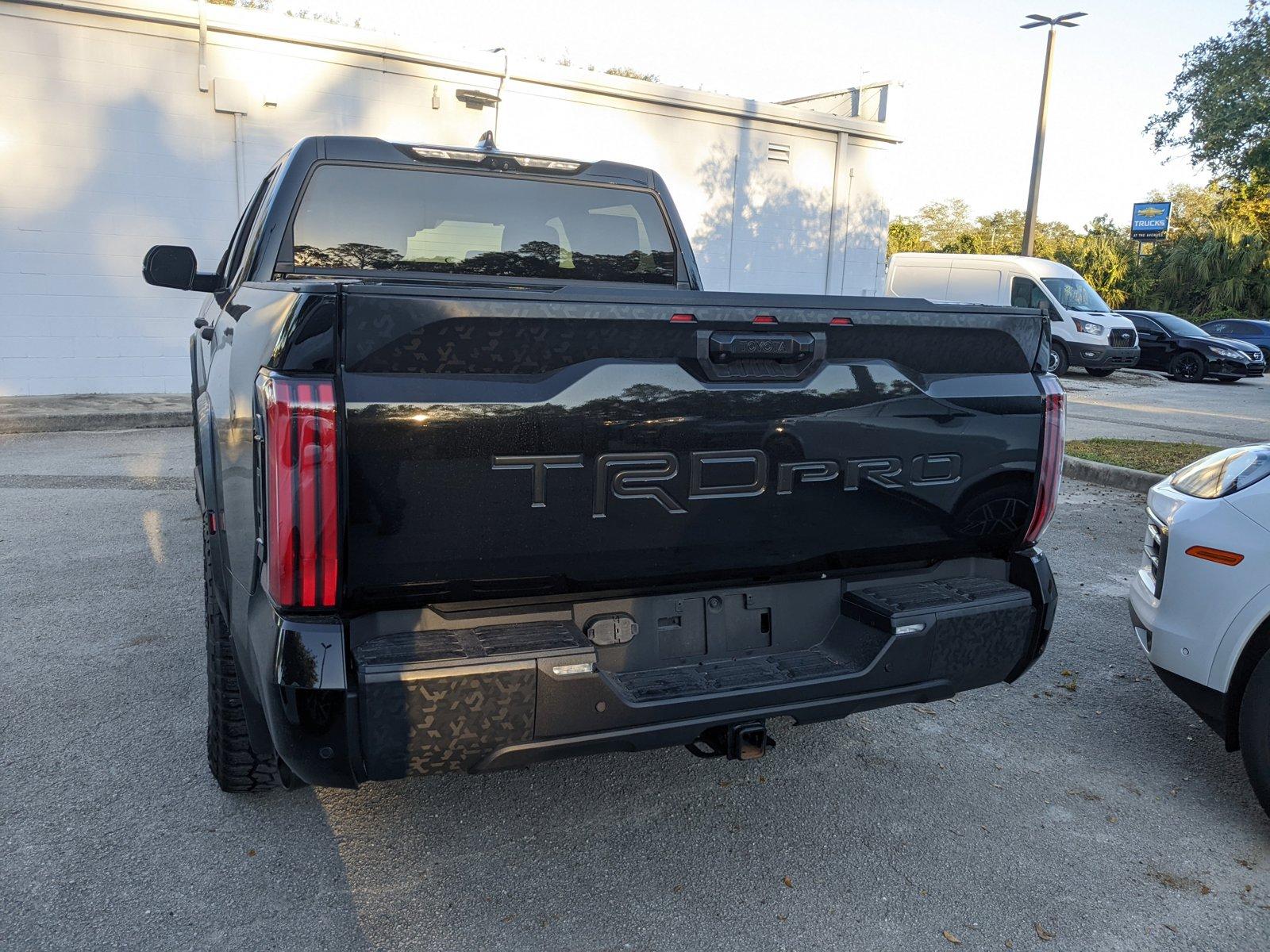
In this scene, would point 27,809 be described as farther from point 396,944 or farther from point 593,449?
point 593,449

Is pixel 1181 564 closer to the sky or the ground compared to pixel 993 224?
closer to the ground

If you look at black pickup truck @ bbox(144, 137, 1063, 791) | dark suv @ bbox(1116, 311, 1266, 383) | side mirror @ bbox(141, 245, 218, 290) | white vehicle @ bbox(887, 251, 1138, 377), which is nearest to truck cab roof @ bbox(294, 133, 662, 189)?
side mirror @ bbox(141, 245, 218, 290)

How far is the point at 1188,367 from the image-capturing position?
835 inches

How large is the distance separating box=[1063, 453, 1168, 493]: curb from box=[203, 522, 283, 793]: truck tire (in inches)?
276

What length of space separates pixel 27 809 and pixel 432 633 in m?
1.65

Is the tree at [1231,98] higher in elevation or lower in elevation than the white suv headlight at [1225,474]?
higher

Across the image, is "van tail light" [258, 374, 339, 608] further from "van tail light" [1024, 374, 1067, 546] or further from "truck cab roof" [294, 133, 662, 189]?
"truck cab roof" [294, 133, 662, 189]

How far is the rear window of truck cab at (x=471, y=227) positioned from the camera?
395 centimetres

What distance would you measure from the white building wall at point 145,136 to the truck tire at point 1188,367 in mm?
13719

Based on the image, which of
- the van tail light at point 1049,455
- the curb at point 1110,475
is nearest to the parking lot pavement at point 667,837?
the van tail light at point 1049,455

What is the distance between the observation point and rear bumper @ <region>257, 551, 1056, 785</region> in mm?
2150

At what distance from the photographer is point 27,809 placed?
9.84ft

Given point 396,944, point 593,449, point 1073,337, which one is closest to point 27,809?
point 396,944

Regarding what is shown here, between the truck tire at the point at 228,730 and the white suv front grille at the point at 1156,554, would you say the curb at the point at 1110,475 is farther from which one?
the truck tire at the point at 228,730
